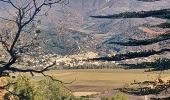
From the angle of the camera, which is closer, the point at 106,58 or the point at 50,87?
the point at 106,58

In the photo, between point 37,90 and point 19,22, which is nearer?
point 19,22

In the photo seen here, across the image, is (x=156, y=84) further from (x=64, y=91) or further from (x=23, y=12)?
(x=64, y=91)

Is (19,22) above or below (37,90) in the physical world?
above

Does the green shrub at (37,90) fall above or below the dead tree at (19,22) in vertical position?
below

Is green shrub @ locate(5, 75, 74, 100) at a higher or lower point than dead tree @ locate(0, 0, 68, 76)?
lower

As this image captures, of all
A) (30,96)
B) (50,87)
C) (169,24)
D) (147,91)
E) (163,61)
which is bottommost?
(50,87)

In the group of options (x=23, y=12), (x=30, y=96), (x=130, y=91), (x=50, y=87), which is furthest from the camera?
(x=50, y=87)

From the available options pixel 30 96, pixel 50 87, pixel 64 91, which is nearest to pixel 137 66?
pixel 30 96

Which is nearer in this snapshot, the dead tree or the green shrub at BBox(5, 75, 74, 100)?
the dead tree

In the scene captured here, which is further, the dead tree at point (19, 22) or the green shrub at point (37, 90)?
the green shrub at point (37, 90)

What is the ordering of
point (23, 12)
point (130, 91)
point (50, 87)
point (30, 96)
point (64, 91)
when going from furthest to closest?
point (50, 87)
point (64, 91)
point (30, 96)
point (23, 12)
point (130, 91)

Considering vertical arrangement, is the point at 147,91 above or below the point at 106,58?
below
